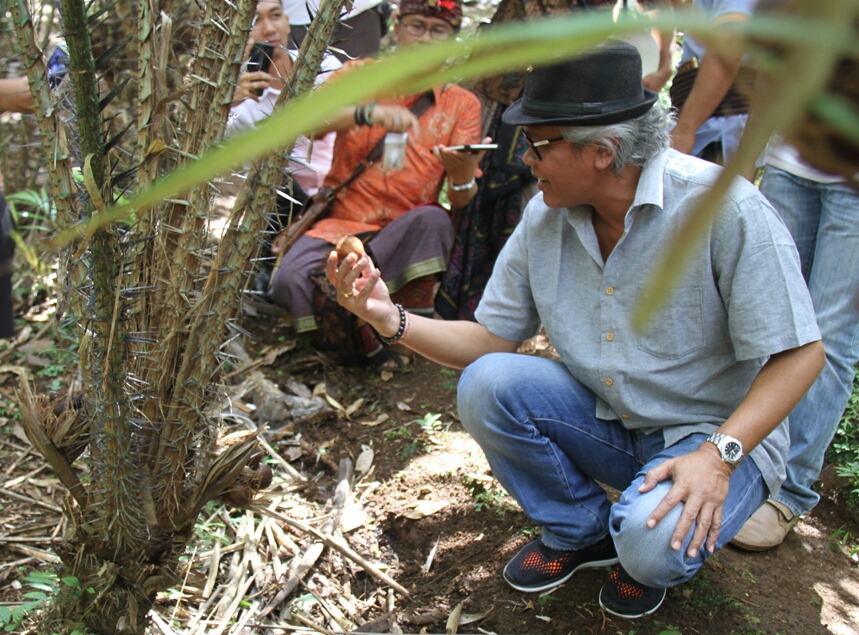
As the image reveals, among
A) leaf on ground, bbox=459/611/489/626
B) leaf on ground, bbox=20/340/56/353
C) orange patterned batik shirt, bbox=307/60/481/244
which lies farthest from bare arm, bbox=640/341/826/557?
leaf on ground, bbox=20/340/56/353

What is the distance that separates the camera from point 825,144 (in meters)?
0.44

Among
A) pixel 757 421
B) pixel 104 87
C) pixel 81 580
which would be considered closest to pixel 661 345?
pixel 757 421

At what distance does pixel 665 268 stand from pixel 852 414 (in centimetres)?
302

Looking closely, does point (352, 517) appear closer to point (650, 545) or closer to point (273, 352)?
point (650, 545)

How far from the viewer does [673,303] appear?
206 centimetres

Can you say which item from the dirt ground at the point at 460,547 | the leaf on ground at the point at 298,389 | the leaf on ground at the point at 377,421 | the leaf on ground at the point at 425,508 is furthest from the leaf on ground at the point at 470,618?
the leaf on ground at the point at 298,389

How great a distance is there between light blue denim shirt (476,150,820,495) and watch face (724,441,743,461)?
0.21 m

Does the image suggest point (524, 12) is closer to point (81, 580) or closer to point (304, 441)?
point (304, 441)

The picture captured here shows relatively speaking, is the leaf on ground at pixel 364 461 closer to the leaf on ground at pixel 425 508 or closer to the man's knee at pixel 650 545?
the leaf on ground at pixel 425 508

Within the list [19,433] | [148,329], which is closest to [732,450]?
[148,329]

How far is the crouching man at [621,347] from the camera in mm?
1908

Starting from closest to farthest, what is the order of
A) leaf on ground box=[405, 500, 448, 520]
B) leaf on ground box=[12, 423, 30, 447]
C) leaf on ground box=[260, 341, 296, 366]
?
leaf on ground box=[405, 500, 448, 520]
leaf on ground box=[12, 423, 30, 447]
leaf on ground box=[260, 341, 296, 366]

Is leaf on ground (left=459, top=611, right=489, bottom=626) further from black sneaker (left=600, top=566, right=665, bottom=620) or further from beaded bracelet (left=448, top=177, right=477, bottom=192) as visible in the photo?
beaded bracelet (left=448, top=177, right=477, bottom=192)

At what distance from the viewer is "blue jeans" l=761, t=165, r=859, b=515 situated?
2488mm
